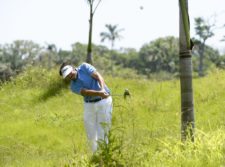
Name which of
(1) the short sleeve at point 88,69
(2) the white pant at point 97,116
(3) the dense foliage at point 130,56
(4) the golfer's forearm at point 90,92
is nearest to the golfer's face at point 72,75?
(1) the short sleeve at point 88,69

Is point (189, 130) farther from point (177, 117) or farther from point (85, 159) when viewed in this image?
point (177, 117)

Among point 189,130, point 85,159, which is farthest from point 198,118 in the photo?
point 85,159

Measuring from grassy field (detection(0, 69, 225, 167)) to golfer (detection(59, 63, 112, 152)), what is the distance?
13.5 inches

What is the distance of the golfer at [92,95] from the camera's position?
7.22 m

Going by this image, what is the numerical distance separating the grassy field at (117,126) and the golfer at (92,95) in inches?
13.5

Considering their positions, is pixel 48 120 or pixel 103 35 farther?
pixel 103 35

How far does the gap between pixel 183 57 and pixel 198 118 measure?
5.49 metres

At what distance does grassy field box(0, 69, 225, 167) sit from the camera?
5453 millimetres

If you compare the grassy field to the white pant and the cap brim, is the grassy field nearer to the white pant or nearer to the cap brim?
the white pant

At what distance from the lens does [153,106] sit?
14039 millimetres

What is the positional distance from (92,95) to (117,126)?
83.2 inches

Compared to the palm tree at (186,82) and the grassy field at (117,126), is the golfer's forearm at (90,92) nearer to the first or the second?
the grassy field at (117,126)

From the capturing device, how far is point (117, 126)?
9172mm

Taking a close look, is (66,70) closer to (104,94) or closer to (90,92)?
(90,92)
